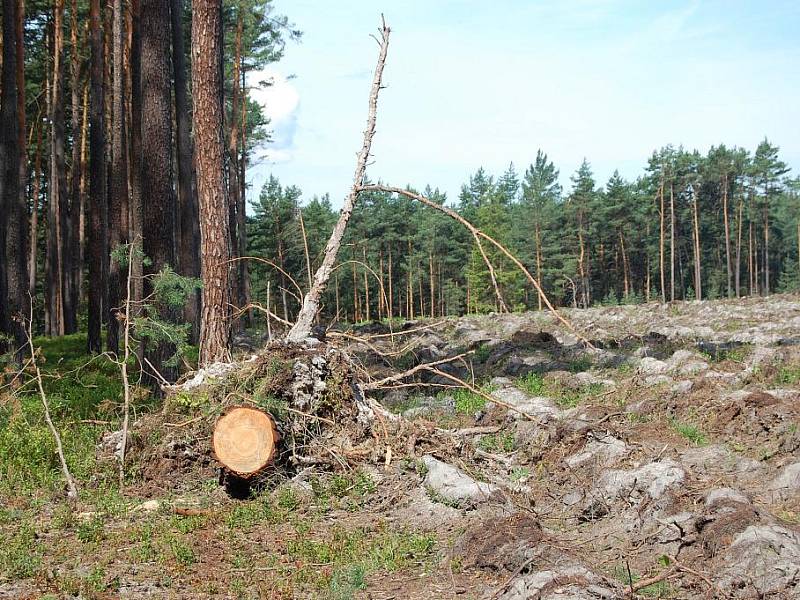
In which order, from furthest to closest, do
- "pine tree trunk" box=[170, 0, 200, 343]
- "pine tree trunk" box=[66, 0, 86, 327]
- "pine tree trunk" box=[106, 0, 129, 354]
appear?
"pine tree trunk" box=[66, 0, 86, 327]
"pine tree trunk" box=[106, 0, 129, 354]
"pine tree trunk" box=[170, 0, 200, 343]

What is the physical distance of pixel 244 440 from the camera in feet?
21.2

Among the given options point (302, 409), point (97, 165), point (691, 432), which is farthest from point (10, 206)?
point (691, 432)

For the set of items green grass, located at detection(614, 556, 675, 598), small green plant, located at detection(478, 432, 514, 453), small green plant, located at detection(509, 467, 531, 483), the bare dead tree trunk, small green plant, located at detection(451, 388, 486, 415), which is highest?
the bare dead tree trunk

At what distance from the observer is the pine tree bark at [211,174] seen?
843cm

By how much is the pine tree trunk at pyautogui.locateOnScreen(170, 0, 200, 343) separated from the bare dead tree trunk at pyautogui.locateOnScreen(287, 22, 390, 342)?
19.3 ft

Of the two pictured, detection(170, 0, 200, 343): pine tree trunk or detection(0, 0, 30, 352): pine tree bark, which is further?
detection(170, 0, 200, 343): pine tree trunk

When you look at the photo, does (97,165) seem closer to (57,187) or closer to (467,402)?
(57,187)

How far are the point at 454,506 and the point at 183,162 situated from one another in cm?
1207

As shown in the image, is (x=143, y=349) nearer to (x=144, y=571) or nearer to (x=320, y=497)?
(x=320, y=497)

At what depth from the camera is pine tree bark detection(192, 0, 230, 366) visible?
8.43 metres

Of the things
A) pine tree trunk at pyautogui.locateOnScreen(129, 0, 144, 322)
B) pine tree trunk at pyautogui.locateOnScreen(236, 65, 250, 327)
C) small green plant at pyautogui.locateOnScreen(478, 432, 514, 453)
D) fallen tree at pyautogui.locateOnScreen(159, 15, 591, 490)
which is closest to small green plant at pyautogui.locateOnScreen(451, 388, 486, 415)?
small green plant at pyautogui.locateOnScreen(478, 432, 514, 453)

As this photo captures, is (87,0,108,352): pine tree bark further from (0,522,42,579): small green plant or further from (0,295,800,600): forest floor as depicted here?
(0,522,42,579): small green plant

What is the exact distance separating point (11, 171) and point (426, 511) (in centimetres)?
1189

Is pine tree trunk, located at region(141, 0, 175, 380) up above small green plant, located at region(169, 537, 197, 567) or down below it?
above
